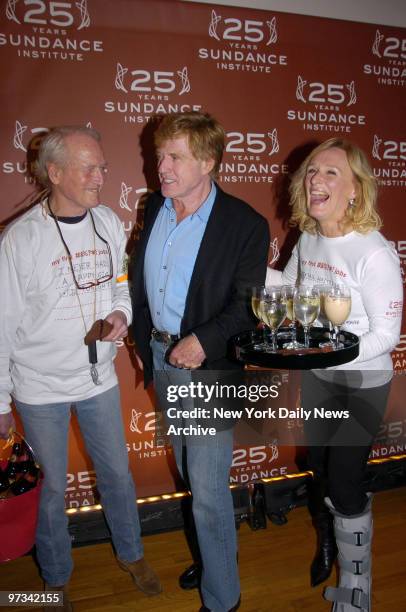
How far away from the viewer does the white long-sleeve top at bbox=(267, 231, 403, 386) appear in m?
1.86

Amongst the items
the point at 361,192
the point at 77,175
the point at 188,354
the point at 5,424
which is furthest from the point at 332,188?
the point at 5,424

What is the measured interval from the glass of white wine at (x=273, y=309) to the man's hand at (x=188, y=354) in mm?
244

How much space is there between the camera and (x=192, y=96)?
2902 mm

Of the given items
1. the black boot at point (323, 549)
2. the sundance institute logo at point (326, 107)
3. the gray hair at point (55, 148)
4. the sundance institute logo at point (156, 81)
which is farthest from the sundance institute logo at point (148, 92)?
the black boot at point (323, 549)

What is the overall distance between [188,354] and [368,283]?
0.69 m

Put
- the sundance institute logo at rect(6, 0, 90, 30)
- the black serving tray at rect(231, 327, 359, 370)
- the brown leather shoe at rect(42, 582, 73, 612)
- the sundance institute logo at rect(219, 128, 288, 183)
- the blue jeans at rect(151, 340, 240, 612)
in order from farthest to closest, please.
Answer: the sundance institute logo at rect(219, 128, 288, 183) < the sundance institute logo at rect(6, 0, 90, 30) < the brown leather shoe at rect(42, 582, 73, 612) < the blue jeans at rect(151, 340, 240, 612) < the black serving tray at rect(231, 327, 359, 370)

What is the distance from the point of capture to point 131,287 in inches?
87.7

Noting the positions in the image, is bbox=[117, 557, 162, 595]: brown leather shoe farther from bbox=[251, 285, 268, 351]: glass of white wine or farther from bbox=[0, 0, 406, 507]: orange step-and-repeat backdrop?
bbox=[251, 285, 268, 351]: glass of white wine

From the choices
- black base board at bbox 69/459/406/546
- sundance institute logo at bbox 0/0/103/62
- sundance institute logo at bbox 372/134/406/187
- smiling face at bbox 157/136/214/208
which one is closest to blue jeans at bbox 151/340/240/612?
smiling face at bbox 157/136/214/208

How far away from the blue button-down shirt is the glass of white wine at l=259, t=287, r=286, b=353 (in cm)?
31

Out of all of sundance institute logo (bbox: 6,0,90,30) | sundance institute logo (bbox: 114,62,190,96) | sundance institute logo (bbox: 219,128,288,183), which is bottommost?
sundance institute logo (bbox: 219,128,288,183)

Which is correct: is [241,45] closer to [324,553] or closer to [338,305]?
[338,305]

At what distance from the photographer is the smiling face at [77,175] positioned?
197cm

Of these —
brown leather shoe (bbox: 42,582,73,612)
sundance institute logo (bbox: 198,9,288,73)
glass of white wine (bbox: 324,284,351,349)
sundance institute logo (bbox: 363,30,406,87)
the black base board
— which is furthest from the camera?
sundance institute logo (bbox: 363,30,406,87)
